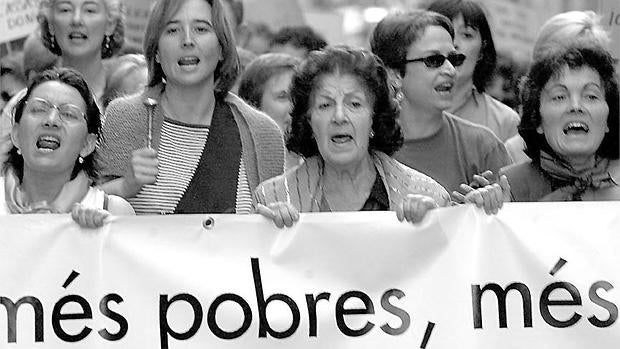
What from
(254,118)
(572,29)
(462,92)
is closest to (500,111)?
(462,92)

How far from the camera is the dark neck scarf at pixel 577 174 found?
6180 mm

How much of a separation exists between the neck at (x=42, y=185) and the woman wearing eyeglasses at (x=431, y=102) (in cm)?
154

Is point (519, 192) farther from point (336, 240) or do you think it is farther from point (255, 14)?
point (255, 14)

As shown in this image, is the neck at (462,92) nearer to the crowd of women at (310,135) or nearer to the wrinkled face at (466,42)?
the wrinkled face at (466,42)

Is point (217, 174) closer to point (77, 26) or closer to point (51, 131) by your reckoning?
point (51, 131)

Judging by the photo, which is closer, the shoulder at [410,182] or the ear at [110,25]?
the shoulder at [410,182]

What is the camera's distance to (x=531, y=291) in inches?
224

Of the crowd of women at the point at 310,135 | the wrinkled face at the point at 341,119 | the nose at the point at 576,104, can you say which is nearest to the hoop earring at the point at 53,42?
the crowd of women at the point at 310,135

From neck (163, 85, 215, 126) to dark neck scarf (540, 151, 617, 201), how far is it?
51.7 inches

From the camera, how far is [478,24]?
8.02m

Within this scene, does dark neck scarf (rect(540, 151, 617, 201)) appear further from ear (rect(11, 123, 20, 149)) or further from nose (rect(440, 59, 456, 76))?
ear (rect(11, 123, 20, 149))

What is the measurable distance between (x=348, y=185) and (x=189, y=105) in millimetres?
897

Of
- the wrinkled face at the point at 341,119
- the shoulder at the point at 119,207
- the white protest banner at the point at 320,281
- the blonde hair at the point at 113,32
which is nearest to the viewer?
the white protest banner at the point at 320,281

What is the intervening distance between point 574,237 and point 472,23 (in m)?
2.44
